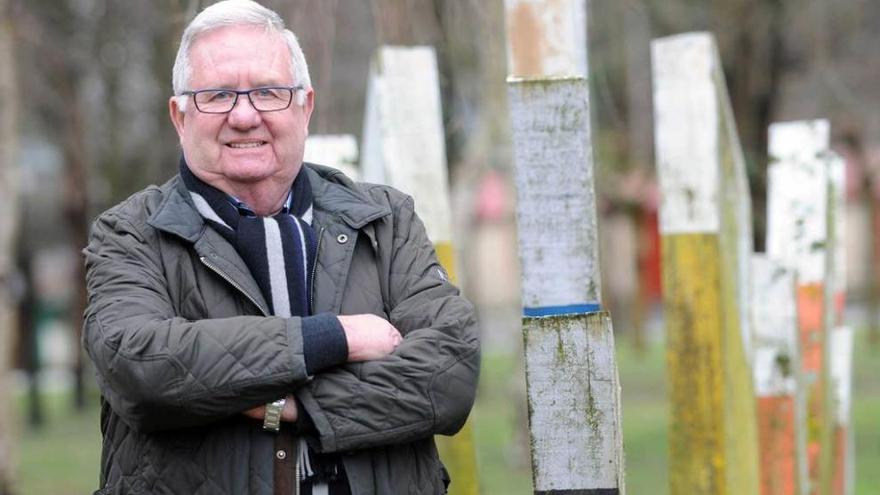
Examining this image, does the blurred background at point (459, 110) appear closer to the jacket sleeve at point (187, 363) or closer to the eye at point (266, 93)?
the eye at point (266, 93)

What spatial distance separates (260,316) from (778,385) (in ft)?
13.4

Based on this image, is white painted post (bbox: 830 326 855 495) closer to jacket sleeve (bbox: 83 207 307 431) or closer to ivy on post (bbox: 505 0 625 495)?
ivy on post (bbox: 505 0 625 495)

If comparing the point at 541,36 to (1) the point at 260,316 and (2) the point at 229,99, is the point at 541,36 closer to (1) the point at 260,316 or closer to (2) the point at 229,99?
(2) the point at 229,99

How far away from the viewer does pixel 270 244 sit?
3479 millimetres

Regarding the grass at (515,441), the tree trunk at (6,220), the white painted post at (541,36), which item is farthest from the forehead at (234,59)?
the tree trunk at (6,220)

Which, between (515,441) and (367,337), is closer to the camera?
(367,337)

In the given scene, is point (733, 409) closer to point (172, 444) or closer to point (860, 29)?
point (172, 444)

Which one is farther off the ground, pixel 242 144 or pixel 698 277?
pixel 242 144

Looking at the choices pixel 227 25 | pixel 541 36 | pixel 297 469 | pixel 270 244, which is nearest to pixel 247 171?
pixel 270 244

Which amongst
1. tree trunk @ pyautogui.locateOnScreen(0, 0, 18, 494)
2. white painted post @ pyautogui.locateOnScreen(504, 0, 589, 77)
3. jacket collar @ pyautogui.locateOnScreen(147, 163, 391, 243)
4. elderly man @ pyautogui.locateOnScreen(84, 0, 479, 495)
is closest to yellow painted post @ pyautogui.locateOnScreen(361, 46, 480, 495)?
white painted post @ pyautogui.locateOnScreen(504, 0, 589, 77)

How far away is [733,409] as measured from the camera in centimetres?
574

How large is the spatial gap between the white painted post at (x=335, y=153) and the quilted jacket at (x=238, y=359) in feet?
8.02

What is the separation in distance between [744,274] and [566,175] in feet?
8.30

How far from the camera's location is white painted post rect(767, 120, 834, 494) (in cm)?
748
